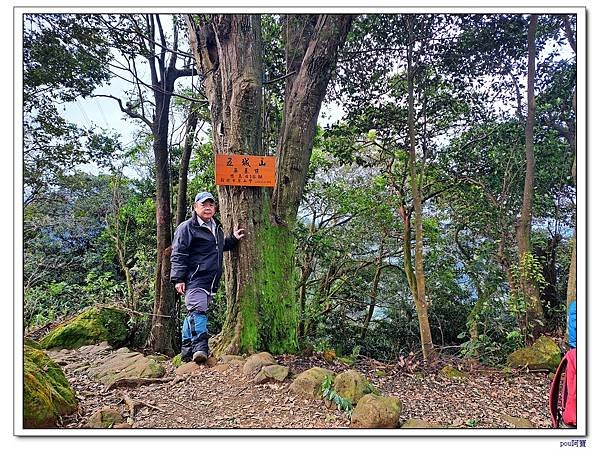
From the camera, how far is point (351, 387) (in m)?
2.05

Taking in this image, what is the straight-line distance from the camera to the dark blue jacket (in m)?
2.28

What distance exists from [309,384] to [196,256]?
942mm

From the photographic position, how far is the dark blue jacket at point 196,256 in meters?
2.28

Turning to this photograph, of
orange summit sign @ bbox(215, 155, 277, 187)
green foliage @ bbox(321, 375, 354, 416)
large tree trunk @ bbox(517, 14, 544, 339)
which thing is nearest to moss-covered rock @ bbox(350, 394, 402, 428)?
green foliage @ bbox(321, 375, 354, 416)

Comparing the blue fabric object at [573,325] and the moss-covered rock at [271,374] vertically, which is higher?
the blue fabric object at [573,325]

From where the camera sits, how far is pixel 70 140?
2363 millimetres

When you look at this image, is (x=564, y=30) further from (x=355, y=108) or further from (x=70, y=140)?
(x=70, y=140)

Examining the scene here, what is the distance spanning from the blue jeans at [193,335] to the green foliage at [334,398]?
0.74 m

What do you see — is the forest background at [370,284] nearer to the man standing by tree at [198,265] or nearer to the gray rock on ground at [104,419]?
the man standing by tree at [198,265]

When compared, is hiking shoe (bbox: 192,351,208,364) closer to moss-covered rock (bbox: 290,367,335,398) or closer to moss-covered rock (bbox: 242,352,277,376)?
moss-covered rock (bbox: 242,352,277,376)

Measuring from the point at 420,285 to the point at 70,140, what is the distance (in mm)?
2385

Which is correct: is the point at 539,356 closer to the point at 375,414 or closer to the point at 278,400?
the point at 375,414

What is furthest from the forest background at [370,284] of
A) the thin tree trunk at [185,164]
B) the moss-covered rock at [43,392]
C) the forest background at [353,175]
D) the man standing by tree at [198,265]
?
the man standing by tree at [198,265]
